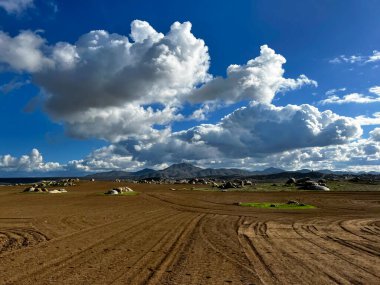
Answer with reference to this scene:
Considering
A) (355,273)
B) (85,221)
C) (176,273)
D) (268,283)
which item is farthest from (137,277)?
(85,221)

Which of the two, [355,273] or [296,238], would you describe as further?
[296,238]

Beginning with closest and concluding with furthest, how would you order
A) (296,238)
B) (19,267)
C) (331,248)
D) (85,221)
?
(19,267) → (331,248) → (296,238) → (85,221)

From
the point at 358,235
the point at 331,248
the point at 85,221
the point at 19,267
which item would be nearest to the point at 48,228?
the point at 85,221

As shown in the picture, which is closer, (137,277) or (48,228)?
(137,277)

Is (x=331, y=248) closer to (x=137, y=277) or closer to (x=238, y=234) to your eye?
(x=238, y=234)

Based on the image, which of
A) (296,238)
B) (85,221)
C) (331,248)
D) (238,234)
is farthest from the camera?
(85,221)

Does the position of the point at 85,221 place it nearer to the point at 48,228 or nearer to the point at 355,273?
the point at 48,228

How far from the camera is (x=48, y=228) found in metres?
20.7

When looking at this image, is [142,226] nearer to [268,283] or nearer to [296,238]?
[296,238]

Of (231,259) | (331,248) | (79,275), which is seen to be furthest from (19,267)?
(331,248)

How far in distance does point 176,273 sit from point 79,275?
2584 mm

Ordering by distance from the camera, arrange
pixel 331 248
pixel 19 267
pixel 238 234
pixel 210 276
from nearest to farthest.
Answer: pixel 210 276, pixel 19 267, pixel 331 248, pixel 238 234

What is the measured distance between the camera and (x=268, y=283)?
32.3ft

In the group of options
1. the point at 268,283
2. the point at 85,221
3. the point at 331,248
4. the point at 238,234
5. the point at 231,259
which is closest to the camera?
the point at 268,283
